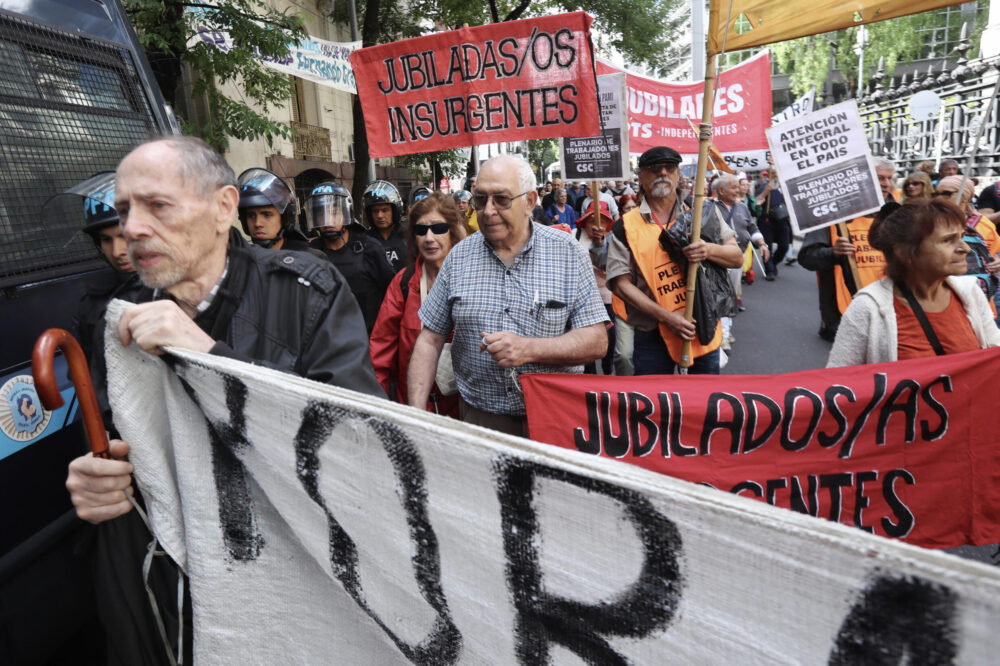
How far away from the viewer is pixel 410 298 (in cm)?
347

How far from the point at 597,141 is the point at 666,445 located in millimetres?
3445

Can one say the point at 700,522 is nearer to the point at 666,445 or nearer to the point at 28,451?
the point at 666,445

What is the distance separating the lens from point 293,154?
16.4 meters

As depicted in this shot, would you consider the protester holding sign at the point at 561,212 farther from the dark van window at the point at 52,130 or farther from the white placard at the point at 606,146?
the dark van window at the point at 52,130

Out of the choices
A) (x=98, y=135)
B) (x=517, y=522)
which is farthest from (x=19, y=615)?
(x=98, y=135)

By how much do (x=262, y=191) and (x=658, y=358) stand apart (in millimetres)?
2890

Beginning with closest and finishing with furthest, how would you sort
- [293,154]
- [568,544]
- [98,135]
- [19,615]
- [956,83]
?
[568,544], [19,615], [98,135], [293,154], [956,83]

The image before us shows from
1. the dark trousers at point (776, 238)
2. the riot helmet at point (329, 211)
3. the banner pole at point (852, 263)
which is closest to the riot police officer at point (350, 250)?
the riot helmet at point (329, 211)

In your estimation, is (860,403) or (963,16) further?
(963,16)

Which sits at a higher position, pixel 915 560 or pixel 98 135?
pixel 98 135

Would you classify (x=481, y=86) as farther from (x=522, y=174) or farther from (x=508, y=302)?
(x=508, y=302)

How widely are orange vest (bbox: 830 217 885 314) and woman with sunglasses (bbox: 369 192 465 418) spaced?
3092mm

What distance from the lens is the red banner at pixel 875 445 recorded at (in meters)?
2.45

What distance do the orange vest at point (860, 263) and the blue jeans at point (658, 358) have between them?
1578 mm
